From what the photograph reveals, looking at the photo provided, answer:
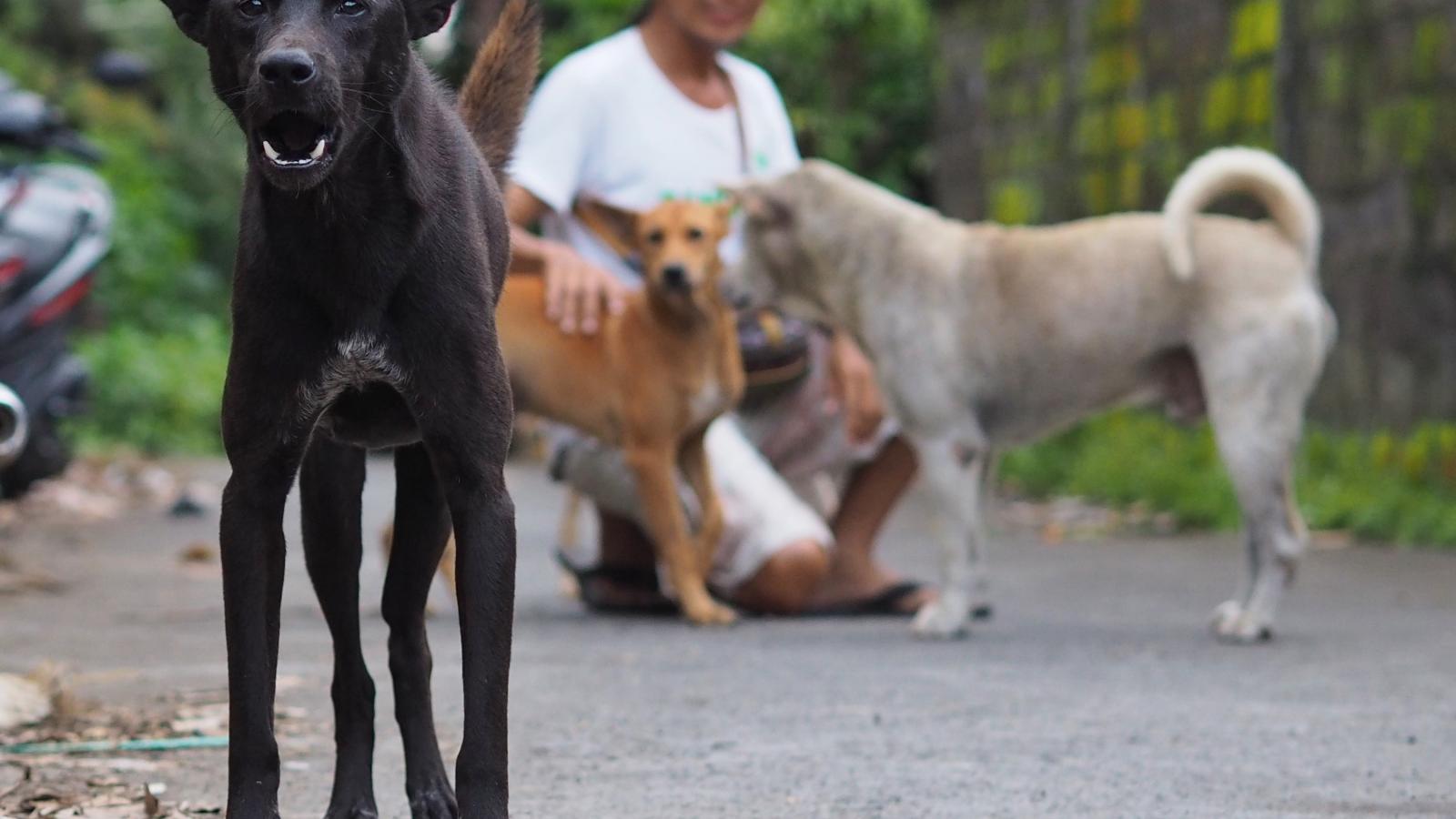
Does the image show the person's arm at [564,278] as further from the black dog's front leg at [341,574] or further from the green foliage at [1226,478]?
the green foliage at [1226,478]

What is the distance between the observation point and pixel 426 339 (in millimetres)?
2453

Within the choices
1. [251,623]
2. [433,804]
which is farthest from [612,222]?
[251,623]

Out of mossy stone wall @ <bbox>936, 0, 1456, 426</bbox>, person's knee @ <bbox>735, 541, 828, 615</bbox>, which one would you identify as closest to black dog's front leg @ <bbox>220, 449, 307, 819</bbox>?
person's knee @ <bbox>735, 541, 828, 615</bbox>

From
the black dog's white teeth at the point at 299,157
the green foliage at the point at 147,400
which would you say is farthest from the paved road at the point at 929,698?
the green foliage at the point at 147,400

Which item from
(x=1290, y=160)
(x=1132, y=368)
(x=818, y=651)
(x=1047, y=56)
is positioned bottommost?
(x=818, y=651)

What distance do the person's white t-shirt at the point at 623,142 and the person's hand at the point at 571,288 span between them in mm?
186

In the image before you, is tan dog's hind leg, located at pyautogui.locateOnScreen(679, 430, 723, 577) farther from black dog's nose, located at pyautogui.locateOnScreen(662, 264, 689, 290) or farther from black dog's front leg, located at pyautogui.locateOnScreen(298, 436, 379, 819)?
black dog's front leg, located at pyautogui.locateOnScreen(298, 436, 379, 819)

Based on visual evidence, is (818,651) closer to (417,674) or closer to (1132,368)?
(1132,368)

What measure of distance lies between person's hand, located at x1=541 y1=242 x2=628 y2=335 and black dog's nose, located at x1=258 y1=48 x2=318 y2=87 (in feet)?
11.5

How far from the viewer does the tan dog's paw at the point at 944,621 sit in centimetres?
531

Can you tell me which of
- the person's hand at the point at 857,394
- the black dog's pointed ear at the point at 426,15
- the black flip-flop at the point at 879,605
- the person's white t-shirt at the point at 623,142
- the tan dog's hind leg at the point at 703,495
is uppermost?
the person's white t-shirt at the point at 623,142

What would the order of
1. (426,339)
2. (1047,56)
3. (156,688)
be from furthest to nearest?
1. (1047,56)
2. (156,688)
3. (426,339)

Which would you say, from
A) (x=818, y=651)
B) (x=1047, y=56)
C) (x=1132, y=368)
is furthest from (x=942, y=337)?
(x=1047, y=56)

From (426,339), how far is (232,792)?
619 millimetres
